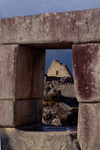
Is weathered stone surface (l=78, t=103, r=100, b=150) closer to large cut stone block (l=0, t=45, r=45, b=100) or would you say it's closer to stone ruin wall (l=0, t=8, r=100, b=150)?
stone ruin wall (l=0, t=8, r=100, b=150)

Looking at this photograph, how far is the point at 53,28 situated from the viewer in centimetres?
443

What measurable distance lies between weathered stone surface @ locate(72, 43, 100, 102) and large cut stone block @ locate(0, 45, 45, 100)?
998mm

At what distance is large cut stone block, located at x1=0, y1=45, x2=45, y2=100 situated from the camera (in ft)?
15.2

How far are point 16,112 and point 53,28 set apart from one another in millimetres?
1558

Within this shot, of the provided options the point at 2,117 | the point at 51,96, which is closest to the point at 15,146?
the point at 2,117

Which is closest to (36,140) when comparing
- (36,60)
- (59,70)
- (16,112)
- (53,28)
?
(16,112)

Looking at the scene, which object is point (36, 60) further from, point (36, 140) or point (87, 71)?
point (36, 140)

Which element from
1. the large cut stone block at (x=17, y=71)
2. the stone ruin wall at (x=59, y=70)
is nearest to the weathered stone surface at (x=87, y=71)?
the large cut stone block at (x=17, y=71)

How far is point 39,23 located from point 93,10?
91 centimetres

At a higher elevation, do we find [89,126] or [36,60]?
[36,60]

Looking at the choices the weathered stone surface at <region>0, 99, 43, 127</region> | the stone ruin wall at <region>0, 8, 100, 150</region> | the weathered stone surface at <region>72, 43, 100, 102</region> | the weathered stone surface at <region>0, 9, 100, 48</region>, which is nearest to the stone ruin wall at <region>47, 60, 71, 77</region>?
the weathered stone surface at <region>0, 99, 43, 127</region>

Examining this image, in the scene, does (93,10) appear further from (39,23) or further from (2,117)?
(2,117)

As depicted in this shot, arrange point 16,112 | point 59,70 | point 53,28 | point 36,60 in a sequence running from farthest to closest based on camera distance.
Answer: point 59,70
point 36,60
point 16,112
point 53,28

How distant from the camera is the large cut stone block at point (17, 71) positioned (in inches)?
182
